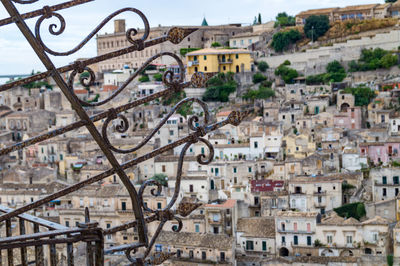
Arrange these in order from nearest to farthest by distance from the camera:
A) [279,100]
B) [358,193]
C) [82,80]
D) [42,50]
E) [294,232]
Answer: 1. [42,50]
2. [82,80]
3. [294,232]
4. [358,193]
5. [279,100]

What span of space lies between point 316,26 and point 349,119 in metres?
17.9

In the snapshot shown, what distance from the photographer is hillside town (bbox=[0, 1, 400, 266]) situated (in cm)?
2362

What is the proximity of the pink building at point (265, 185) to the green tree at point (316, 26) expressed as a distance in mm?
25935

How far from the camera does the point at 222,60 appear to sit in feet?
152

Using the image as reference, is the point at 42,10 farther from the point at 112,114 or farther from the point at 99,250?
the point at 99,250

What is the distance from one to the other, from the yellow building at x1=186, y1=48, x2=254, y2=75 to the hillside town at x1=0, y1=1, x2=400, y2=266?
0.25 feet

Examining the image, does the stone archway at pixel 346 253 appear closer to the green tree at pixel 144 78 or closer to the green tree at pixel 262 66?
the green tree at pixel 262 66

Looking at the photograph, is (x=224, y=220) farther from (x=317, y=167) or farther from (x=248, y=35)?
(x=248, y=35)

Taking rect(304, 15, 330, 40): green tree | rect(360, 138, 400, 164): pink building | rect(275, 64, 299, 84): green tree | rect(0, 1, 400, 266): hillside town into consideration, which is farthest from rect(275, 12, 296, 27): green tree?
rect(360, 138, 400, 164): pink building

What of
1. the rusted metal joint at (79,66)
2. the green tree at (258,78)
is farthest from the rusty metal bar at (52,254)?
the green tree at (258,78)

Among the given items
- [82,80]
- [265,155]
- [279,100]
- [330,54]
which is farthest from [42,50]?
[330,54]

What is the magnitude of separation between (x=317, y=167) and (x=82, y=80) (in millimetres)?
25604

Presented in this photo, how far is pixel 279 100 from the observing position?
135ft

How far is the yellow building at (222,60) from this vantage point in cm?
4450
